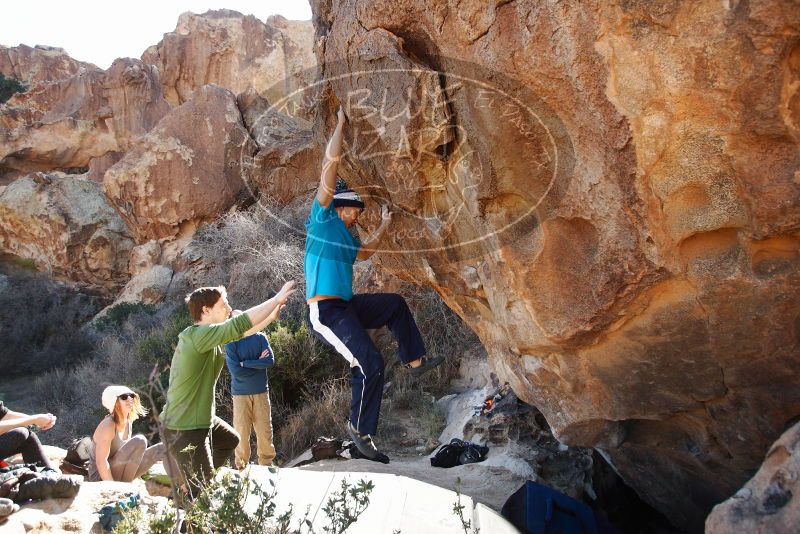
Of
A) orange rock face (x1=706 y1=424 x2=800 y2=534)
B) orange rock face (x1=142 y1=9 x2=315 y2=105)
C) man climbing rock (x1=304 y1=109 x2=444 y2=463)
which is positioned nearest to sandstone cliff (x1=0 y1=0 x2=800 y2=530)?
man climbing rock (x1=304 y1=109 x2=444 y2=463)

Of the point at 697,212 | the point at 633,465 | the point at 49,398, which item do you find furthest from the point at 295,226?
the point at 697,212

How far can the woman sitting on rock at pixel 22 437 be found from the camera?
3.79 metres

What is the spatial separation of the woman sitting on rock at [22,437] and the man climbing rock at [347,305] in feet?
5.66

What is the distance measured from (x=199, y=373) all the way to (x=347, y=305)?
90 centimetres

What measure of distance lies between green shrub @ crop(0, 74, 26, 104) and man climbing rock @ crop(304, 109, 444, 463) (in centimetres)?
2160

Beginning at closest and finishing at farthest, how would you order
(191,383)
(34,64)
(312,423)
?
(191,383), (312,423), (34,64)

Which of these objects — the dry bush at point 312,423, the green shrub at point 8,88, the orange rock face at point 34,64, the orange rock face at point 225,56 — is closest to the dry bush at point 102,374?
the dry bush at point 312,423

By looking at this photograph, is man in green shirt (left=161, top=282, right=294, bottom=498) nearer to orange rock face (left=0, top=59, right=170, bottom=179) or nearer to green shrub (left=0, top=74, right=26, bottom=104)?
orange rock face (left=0, top=59, right=170, bottom=179)

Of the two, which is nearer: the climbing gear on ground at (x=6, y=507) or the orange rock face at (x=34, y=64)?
the climbing gear on ground at (x=6, y=507)

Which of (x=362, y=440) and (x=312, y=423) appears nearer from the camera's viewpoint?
(x=362, y=440)

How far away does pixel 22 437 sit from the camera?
152 inches

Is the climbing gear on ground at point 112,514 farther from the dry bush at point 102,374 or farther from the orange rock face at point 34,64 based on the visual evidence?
the orange rock face at point 34,64

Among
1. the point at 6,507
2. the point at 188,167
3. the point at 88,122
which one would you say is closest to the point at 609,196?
the point at 6,507

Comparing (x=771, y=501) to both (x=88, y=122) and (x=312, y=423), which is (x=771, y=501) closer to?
(x=312, y=423)
